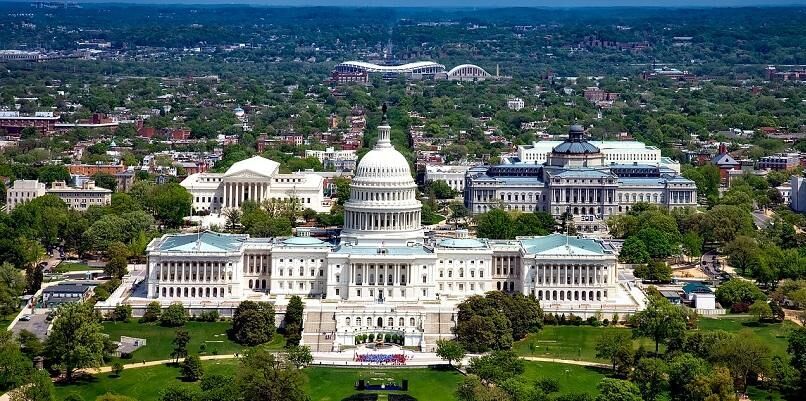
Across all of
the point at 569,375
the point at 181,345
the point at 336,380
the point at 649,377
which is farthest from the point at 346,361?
the point at 649,377

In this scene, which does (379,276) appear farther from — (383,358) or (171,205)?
(171,205)

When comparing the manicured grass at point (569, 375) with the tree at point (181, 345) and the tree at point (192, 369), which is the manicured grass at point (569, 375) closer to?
the tree at point (192, 369)

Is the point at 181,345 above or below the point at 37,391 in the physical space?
above

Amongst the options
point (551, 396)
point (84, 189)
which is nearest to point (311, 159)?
point (84, 189)

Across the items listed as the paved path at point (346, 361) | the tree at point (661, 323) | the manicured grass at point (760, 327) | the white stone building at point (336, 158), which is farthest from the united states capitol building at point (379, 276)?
the white stone building at point (336, 158)

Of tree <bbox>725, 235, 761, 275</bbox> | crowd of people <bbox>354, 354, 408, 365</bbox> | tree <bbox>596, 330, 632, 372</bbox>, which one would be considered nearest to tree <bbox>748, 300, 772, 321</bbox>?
tree <bbox>596, 330, 632, 372</bbox>

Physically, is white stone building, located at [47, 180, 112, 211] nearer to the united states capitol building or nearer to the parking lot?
the united states capitol building

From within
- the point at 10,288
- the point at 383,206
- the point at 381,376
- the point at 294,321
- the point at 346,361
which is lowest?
the point at 381,376
